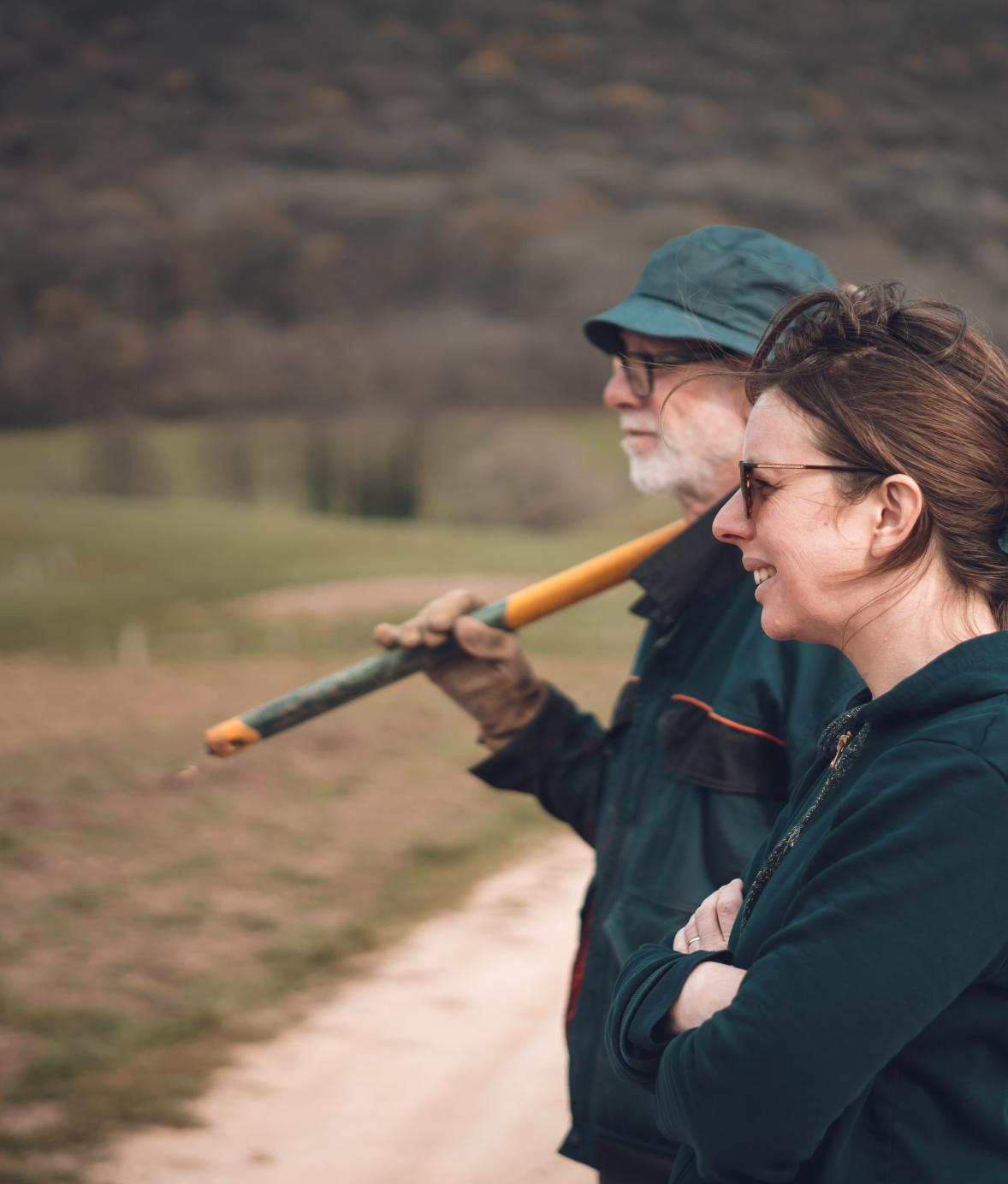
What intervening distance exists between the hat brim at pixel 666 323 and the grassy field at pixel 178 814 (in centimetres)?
222

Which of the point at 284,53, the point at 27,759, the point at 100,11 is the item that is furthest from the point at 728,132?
the point at 27,759

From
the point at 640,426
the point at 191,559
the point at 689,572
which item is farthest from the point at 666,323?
the point at 191,559

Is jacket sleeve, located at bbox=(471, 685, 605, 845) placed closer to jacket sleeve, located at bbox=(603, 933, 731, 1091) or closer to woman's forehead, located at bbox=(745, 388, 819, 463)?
jacket sleeve, located at bbox=(603, 933, 731, 1091)

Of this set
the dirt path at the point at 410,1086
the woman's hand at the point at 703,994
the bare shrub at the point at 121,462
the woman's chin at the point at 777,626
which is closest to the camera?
the woman's hand at the point at 703,994

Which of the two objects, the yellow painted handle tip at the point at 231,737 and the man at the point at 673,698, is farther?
the yellow painted handle tip at the point at 231,737

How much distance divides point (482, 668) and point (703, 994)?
1.39m

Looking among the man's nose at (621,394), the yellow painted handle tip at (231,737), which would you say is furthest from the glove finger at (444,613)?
the man's nose at (621,394)

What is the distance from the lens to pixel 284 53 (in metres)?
14.6

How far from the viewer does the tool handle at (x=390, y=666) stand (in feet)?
7.52

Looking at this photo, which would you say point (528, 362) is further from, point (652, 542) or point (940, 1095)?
point (940, 1095)

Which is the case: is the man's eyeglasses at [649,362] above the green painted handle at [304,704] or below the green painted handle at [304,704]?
above

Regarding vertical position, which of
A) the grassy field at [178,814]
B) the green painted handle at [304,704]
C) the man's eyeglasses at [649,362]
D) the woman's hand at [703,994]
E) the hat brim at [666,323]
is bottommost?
the grassy field at [178,814]

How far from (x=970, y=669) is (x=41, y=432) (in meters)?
12.3

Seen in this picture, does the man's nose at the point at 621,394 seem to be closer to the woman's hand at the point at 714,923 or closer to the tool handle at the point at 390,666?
the tool handle at the point at 390,666
